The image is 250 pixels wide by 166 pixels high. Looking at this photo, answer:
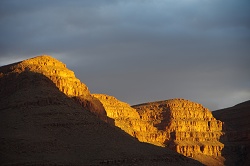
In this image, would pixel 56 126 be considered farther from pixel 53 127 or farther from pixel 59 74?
pixel 59 74

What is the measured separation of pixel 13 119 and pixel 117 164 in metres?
17.8

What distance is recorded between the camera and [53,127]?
112812 millimetres

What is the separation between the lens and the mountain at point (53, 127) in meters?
103

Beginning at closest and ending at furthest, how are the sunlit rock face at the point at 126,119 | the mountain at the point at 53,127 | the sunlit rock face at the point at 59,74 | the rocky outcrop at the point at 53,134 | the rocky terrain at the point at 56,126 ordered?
the rocky outcrop at the point at 53,134 → the mountain at the point at 53,127 → the rocky terrain at the point at 56,126 → the sunlit rock face at the point at 59,74 → the sunlit rock face at the point at 126,119

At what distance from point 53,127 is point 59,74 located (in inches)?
839

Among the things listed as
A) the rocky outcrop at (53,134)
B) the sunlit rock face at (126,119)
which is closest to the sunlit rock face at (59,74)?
the rocky outcrop at (53,134)

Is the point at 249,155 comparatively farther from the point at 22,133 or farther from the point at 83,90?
the point at 22,133

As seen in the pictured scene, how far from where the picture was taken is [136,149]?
113 m

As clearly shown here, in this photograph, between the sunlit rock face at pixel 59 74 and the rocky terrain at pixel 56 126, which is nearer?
the rocky terrain at pixel 56 126

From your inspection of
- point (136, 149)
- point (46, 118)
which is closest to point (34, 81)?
point (46, 118)

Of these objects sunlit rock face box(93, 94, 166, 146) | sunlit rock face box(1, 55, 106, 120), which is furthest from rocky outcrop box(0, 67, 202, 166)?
sunlit rock face box(93, 94, 166, 146)

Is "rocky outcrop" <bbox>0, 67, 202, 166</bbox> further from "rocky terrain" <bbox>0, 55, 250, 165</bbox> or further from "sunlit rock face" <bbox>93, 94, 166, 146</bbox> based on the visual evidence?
"sunlit rock face" <bbox>93, 94, 166, 146</bbox>

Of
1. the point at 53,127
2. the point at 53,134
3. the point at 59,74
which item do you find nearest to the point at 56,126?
the point at 53,127

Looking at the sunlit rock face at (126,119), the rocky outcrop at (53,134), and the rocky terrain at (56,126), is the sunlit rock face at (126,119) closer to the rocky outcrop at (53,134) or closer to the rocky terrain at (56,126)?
the rocky terrain at (56,126)
